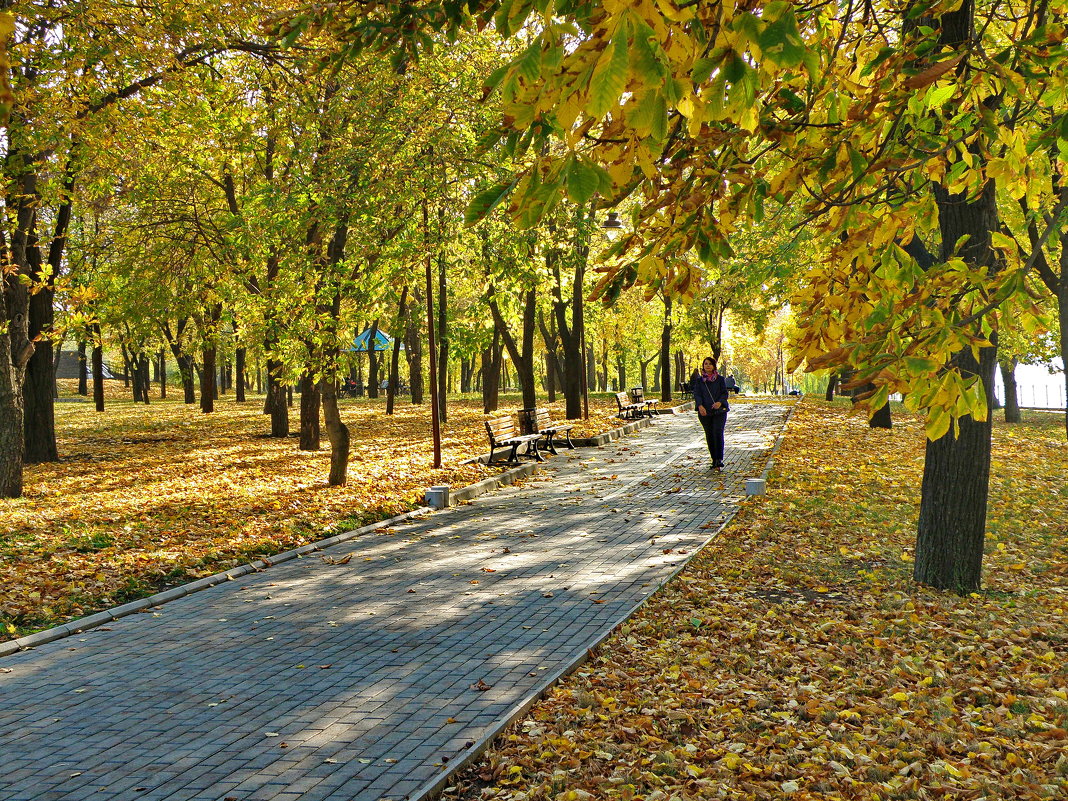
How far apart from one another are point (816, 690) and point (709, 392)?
1071cm

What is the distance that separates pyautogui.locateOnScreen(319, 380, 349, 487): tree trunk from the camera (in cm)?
1429

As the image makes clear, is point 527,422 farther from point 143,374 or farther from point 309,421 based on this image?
point 143,374

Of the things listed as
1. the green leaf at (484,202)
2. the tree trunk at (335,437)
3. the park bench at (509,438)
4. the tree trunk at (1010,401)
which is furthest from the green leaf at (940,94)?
the tree trunk at (1010,401)

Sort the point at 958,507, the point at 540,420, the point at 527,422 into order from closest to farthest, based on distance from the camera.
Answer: the point at 958,507, the point at 527,422, the point at 540,420

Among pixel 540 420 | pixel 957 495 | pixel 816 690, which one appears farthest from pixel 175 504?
pixel 540 420

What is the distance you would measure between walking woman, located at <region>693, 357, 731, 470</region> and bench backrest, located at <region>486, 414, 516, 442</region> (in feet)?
13.6

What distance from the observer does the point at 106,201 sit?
2147 centimetres

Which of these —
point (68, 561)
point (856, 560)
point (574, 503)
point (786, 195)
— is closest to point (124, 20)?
point (68, 561)

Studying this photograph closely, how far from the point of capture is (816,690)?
217 inches

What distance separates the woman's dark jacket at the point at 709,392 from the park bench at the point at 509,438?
13.0 feet

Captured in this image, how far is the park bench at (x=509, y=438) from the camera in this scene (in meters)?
17.7

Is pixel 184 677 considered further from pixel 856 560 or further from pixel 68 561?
pixel 856 560

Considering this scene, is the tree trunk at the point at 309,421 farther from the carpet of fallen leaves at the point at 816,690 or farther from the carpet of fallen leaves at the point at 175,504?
the carpet of fallen leaves at the point at 816,690

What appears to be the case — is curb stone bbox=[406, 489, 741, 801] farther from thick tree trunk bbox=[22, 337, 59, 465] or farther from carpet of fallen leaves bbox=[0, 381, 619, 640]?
thick tree trunk bbox=[22, 337, 59, 465]
